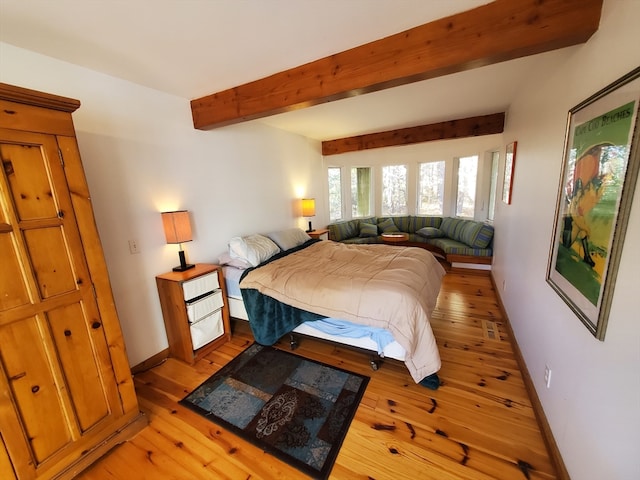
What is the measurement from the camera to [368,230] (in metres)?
5.39

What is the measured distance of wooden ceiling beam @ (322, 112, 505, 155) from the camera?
3850 mm

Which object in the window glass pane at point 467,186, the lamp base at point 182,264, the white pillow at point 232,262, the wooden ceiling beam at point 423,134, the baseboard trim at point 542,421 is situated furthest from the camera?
the window glass pane at point 467,186

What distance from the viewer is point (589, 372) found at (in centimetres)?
110

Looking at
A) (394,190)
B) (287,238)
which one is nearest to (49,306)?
(287,238)

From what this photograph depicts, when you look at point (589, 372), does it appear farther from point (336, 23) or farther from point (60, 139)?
point (60, 139)

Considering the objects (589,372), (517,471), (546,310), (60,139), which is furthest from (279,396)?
(60,139)

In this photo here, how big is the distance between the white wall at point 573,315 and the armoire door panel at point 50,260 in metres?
2.47

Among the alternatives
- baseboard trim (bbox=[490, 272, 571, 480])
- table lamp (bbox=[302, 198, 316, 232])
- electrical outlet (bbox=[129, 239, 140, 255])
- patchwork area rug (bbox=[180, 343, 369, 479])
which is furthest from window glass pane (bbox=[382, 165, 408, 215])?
electrical outlet (bbox=[129, 239, 140, 255])

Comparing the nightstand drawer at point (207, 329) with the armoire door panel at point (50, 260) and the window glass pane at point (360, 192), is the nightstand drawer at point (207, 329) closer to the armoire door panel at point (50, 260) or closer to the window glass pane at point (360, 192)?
the armoire door panel at point (50, 260)

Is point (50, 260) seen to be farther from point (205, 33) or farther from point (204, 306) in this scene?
point (205, 33)

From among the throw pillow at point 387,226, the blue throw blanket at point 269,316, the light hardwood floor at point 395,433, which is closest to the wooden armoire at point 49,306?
the light hardwood floor at point 395,433

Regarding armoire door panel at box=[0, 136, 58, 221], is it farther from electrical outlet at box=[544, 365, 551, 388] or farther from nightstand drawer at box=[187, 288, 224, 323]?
electrical outlet at box=[544, 365, 551, 388]

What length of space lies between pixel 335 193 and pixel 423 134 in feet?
6.81

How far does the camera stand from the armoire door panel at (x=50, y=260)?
1.24m
